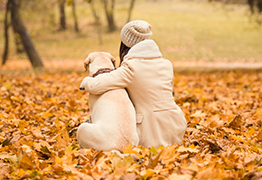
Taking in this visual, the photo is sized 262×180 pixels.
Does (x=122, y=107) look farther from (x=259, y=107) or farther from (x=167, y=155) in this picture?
(x=259, y=107)

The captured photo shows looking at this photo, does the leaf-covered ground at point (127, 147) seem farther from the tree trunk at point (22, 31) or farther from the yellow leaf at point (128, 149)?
the tree trunk at point (22, 31)

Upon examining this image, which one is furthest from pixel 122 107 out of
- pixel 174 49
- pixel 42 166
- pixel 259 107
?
pixel 174 49

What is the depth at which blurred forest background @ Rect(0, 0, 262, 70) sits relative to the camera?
687 inches

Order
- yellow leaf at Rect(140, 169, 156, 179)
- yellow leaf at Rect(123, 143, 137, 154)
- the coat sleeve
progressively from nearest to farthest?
1. yellow leaf at Rect(140, 169, 156, 179)
2. yellow leaf at Rect(123, 143, 137, 154)
3. the coat sleeve

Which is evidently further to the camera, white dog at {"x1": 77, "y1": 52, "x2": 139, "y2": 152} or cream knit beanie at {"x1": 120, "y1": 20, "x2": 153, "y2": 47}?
cream knit beanie at {"x1": 120, "y1": 20, "x2": 153, "y2": 47}

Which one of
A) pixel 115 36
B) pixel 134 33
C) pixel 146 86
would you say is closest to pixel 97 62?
pixel 134 33

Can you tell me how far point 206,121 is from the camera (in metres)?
4.36

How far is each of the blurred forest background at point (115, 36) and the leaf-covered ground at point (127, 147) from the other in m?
7.64

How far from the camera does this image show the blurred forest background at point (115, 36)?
17438mm

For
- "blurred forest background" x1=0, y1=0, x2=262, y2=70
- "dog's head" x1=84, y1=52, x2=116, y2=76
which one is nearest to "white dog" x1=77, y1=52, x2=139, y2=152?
"dog's head" x1=84, y1=52, x2=116, y2=76

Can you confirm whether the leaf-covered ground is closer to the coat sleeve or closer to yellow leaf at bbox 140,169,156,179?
yellow leaf at bbox 140,169,156,179

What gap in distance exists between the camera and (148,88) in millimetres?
2875

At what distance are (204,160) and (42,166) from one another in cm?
148

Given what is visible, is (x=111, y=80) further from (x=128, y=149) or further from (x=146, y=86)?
(x=128, y=149)
